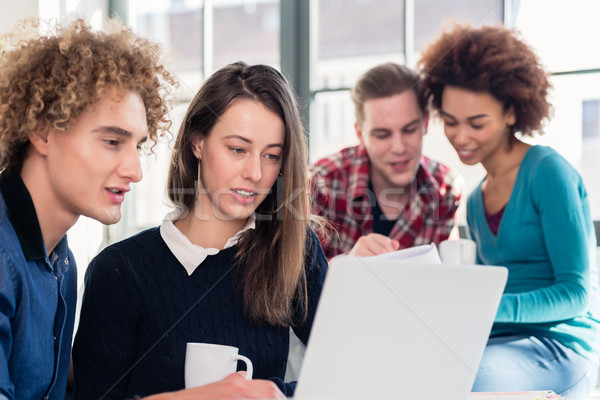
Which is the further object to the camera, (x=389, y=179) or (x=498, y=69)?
(x=389, y=179)

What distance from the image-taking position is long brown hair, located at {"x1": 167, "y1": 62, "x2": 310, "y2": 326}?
4.47 ft

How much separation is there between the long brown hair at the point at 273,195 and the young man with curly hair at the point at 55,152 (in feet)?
0.75

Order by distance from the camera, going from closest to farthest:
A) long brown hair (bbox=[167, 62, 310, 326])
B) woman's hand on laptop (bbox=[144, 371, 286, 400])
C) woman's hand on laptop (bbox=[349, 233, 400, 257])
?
1. woman's hand on laptop (bbox=[144, 371, 286, 400])
2. long brown hair (bbox=[167, 62, 310, 326])
3. woman's hand on laptop (bbox=[349, 233, 400, 257])

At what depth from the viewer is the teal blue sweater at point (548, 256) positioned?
5.73 ft

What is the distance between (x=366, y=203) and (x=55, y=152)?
130cm

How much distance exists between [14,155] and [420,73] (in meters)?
1.49

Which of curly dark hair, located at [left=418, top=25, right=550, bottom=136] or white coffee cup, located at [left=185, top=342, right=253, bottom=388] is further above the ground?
curly dark hair, located at [left=418, top=25, right=550, bottom=136]

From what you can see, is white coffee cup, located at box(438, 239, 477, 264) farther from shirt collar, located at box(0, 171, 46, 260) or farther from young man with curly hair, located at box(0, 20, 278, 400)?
shirt collar, located at box(0, 171, 46, 260)

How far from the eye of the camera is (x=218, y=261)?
136 centimetres

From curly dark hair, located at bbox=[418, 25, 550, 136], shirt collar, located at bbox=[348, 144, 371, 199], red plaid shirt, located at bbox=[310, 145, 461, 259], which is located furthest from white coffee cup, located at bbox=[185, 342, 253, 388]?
curly dark hair, located at bbox=[418, 25, 550, 136]

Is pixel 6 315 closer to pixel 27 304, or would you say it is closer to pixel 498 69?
pixel 27 304

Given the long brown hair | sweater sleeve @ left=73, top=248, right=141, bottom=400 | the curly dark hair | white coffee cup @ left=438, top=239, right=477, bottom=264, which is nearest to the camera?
sweater sleeve @ left=73, top=248, right=141, bottom=400

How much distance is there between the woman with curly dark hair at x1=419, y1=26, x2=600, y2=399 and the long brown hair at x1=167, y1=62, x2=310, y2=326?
0.66 m

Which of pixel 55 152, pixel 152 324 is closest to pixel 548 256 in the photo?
pixel 152 324
